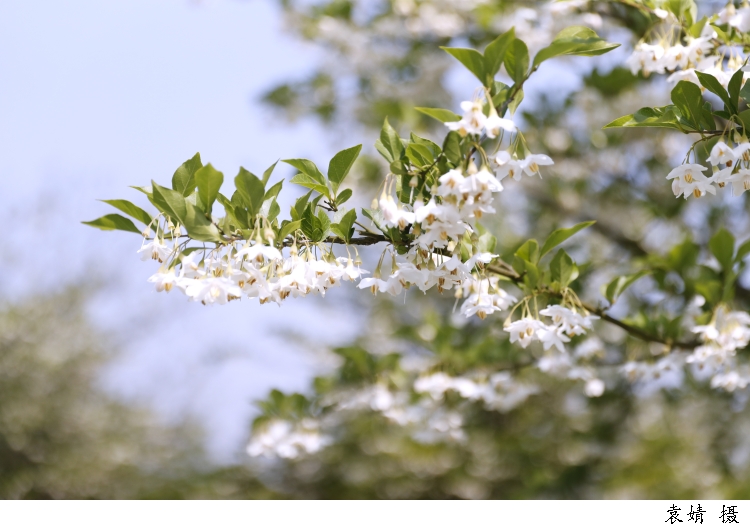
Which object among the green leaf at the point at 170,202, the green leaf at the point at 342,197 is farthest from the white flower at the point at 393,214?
the green leaf at the point at 170,202

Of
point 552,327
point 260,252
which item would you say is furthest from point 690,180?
point 260,252

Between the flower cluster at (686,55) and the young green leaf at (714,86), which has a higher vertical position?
the flower cluster at (686,55)

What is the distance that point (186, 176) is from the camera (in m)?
1.47

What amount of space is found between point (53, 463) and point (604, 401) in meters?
8.27

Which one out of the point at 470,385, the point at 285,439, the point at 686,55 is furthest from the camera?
the point at 285,439

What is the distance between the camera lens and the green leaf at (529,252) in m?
1.77

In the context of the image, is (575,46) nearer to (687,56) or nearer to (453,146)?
(453,146)

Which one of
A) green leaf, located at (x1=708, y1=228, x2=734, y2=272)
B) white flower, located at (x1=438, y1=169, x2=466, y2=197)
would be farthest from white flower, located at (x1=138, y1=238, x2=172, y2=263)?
green leaf, located at (x1=708, y1=228, x2=734, y2=272)

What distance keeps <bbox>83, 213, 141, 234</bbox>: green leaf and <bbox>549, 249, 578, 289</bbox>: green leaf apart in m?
1.21

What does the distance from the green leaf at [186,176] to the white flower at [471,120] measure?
25.5 inches

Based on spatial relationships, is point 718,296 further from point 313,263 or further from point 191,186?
point 191,186

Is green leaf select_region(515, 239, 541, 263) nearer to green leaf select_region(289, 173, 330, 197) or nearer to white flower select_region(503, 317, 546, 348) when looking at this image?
white flower select_region(503, 317, 546, 348)

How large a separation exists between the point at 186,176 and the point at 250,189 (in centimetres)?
23

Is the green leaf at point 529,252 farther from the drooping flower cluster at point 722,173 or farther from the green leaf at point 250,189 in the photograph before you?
the green leaf at point 250,189
